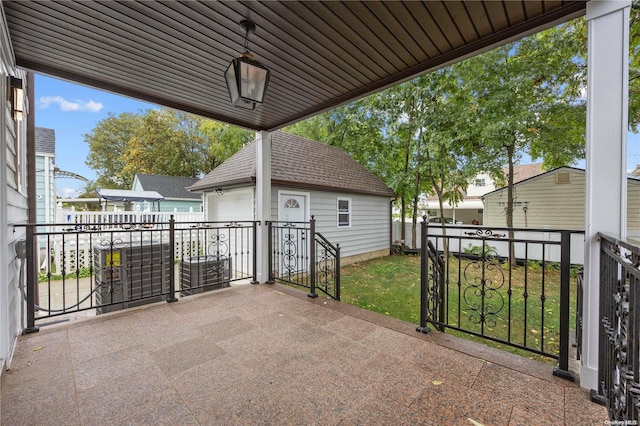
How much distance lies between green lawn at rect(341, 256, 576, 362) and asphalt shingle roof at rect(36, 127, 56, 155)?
9.76 m

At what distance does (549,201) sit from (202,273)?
1070cm

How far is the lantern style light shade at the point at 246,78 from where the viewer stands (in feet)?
8.11

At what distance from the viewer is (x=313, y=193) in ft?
25.2

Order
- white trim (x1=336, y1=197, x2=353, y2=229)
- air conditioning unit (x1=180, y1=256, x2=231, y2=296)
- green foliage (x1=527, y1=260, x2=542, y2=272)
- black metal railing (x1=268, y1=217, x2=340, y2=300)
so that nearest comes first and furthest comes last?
black metal railing (x1=268, y1=217, x2=340, y2=300), air conditioning unit (x1=180, y1=256, x2=231, y2=296), green foliage (x1=527, y1=260, x2=542, y2=272), white trim (x1=336, y1=197, x2=353, y2=229)

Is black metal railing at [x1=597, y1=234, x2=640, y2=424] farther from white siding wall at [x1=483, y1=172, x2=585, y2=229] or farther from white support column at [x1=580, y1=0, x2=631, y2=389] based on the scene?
white siding wall at [x1=483, y1=172, x2=585, y2=229]

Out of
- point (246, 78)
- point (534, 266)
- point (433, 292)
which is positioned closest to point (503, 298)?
point (433, 292)

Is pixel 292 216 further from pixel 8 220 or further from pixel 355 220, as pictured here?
pixel 8 220

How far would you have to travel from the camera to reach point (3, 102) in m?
2.14

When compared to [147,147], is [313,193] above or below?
below

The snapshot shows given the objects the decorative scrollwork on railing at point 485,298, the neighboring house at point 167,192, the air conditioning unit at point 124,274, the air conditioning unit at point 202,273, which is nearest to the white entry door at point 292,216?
the air conditioning unit at point 202,273

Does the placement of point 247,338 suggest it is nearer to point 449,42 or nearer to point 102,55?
point 102,55

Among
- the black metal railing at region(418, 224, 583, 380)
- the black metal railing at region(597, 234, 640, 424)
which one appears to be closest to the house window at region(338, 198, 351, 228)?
the black metal railing at region(418, 224, 583, 380)

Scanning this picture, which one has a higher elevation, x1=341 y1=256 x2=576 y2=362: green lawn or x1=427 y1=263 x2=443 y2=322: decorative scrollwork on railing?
x1=427 y1=263 x2=443 y2=322: decorative scrollwork on railing

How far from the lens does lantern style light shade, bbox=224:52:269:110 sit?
247 centimetres
